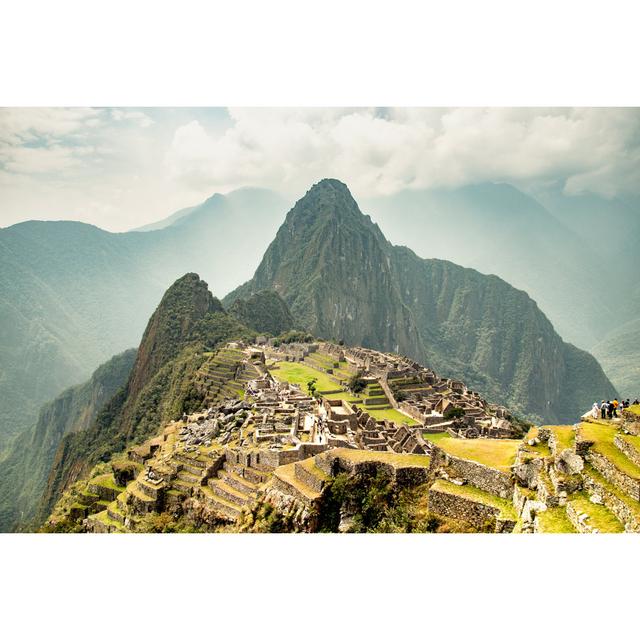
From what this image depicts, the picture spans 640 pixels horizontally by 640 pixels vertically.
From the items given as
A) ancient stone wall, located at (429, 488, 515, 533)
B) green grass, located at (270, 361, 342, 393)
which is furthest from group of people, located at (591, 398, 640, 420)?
green grass, located at (270, 361, 342, 393)

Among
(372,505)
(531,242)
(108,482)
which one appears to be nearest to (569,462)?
(372,505)

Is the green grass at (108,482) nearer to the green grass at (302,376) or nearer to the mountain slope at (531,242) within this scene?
the green grass at (302,376)

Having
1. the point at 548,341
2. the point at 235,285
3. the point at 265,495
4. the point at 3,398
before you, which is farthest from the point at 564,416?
the point at 265,495

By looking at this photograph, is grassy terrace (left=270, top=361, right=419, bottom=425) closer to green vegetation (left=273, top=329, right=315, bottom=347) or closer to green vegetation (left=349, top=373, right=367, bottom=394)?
green vegetation (left=349, top=373, right=367, bottom=394)

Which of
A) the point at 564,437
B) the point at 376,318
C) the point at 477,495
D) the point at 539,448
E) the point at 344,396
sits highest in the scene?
the point at 376,318

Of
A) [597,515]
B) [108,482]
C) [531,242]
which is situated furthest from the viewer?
[531,242]

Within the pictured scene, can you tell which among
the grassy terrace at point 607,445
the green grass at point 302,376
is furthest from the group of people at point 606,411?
the green grass at point 302,376

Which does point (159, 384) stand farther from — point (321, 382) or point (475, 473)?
point (475, 473)
